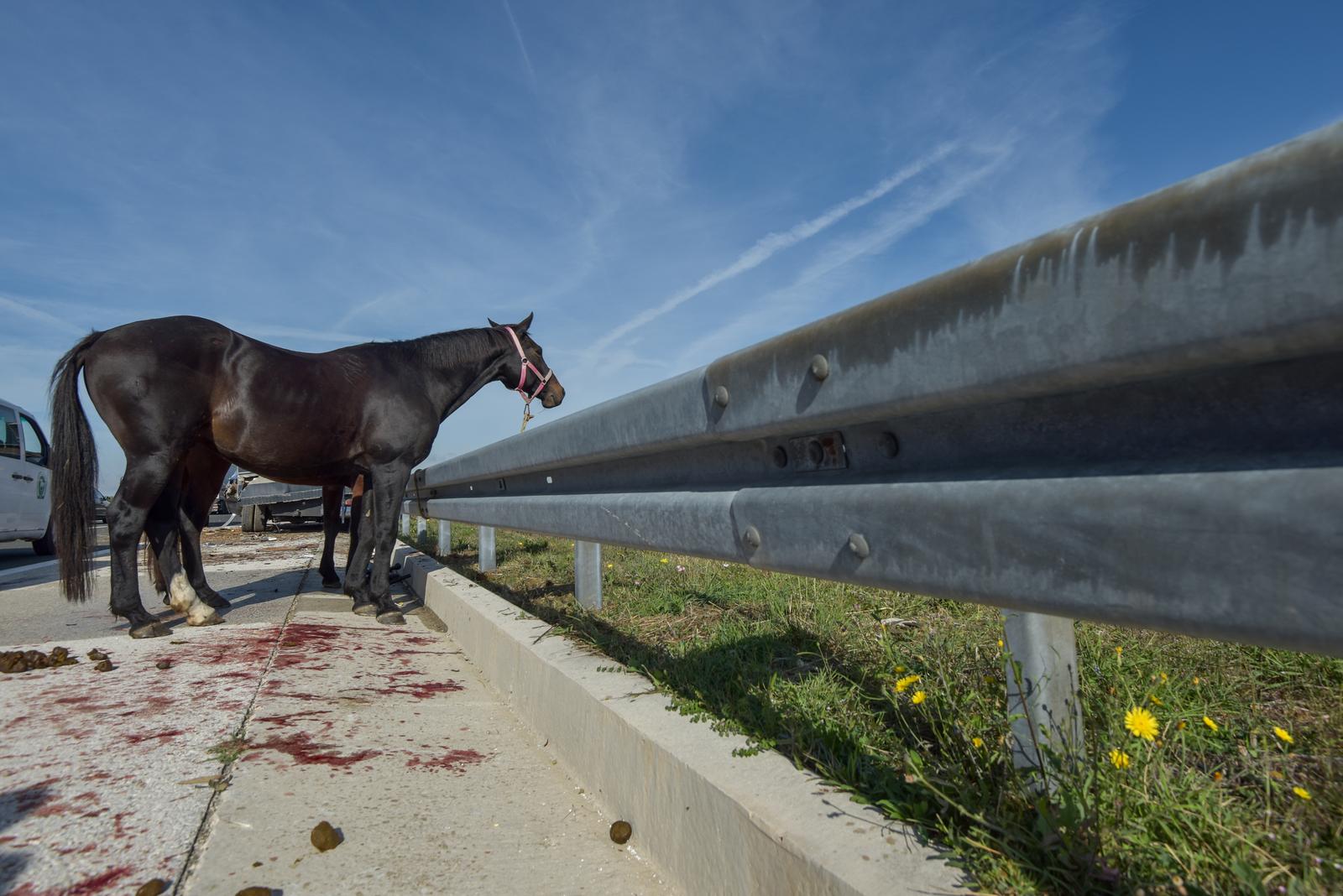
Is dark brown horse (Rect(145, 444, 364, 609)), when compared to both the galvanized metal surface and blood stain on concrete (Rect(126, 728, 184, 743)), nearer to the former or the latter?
blood stain on concrete (Rect(126, 728, 184, 743))

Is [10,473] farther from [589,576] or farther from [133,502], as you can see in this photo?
[589,576]

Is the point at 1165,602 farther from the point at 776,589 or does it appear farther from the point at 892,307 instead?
the point at 776,589

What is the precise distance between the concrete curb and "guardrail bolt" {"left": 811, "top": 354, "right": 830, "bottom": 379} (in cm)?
81

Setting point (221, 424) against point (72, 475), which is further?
point (221, 424)

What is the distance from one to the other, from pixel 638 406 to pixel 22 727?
2.32m

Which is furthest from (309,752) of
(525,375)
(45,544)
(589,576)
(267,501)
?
(267,501)

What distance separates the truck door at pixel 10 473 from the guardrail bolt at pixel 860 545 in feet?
41.4

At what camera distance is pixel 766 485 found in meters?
1.72

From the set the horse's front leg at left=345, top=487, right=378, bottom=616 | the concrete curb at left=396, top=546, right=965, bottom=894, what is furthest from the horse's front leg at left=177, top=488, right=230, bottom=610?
the concrete curb at left=396, top=546, right=965, bottom=894

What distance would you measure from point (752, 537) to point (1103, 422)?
782 mm

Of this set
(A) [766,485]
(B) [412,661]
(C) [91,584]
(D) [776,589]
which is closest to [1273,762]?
(A) [766,485]

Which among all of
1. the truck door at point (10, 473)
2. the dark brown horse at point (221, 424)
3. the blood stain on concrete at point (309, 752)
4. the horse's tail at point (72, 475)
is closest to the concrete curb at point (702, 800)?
the blood stain on concrete at point (309, 752)

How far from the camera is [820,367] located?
1412 millimetres

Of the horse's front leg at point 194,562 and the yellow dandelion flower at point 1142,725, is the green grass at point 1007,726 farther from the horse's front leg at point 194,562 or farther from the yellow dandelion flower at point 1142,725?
the horse's front leg at point 194,562
